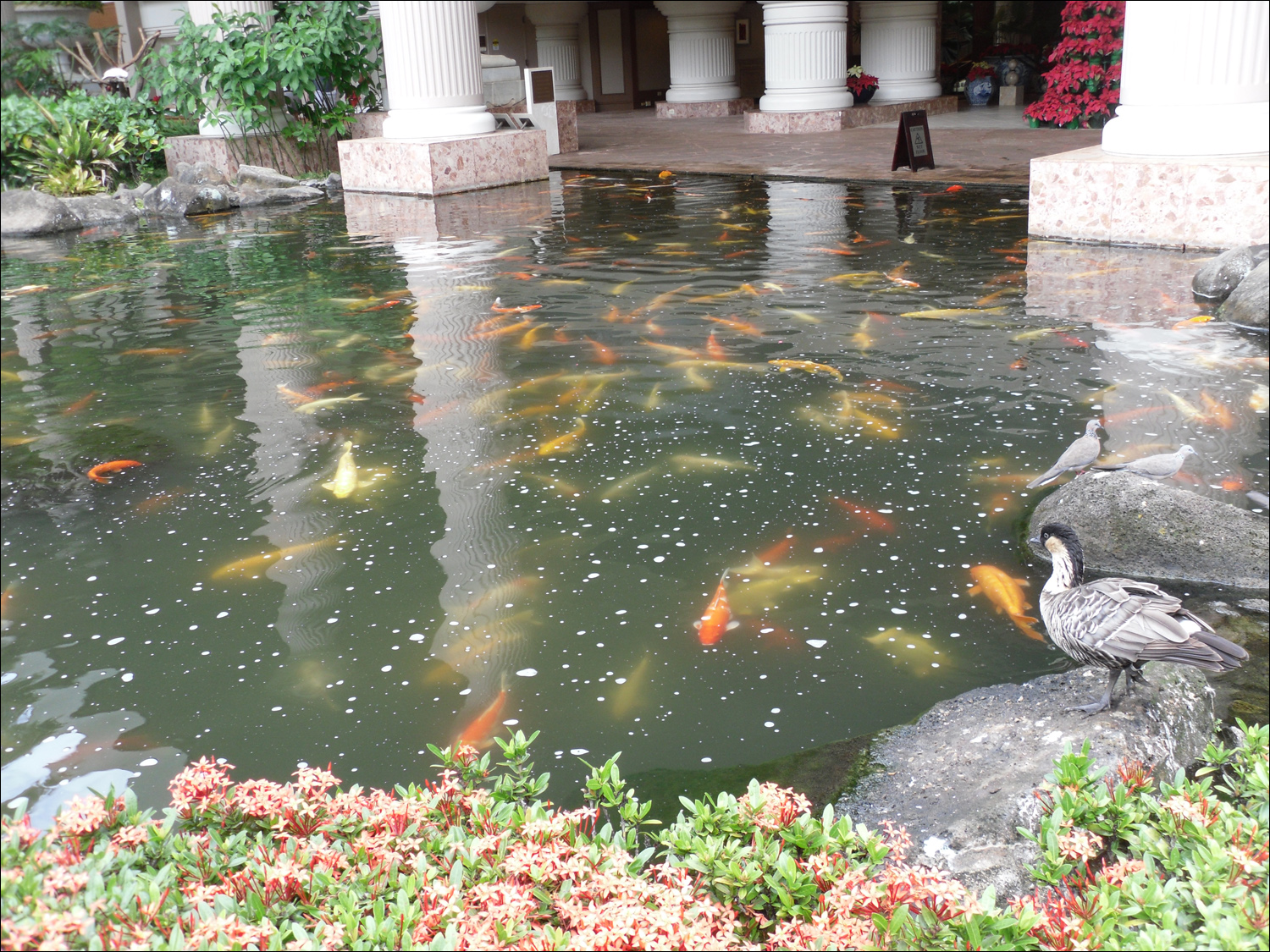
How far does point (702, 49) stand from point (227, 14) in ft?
31.2

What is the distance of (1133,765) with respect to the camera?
2.69 m

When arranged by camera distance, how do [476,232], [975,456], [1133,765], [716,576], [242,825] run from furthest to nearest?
1. [476,232]
2. [975,456]
3. [716,576]
4. [1133,765]
5. [242,825]

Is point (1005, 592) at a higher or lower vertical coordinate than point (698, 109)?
lower

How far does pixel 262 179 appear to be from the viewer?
15.5 metres

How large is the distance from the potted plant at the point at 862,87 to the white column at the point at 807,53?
0.98 meters

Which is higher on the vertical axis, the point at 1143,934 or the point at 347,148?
the point at 347,148

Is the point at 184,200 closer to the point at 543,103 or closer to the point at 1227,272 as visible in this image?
the point at 543,103

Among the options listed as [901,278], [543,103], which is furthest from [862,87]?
[901,278]

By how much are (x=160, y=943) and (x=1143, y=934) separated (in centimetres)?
160

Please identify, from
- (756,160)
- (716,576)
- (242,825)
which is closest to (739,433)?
(716,576)

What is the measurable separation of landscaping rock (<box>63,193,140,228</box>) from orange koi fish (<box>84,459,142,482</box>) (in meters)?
9.66

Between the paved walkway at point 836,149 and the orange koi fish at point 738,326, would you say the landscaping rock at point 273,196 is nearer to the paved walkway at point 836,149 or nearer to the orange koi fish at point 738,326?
the paved walkway at point 836,149

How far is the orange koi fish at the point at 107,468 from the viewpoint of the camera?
17.3 feet

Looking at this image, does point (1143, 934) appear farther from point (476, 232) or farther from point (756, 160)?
point (756, 160)
